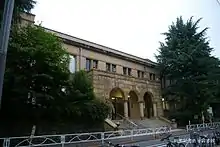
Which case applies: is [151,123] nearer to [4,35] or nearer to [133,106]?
[133,106]

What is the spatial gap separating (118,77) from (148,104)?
8.82 metres

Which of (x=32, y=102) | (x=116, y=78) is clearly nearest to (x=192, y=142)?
(x=32, y=102)

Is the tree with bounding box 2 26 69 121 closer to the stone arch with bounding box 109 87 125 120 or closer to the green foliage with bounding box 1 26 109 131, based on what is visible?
the green foliage with bounding box 1 26 109 131

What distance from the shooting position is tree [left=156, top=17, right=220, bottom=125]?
32444 mm

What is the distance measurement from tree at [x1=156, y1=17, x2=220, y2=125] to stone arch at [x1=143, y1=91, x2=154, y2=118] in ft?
8.44

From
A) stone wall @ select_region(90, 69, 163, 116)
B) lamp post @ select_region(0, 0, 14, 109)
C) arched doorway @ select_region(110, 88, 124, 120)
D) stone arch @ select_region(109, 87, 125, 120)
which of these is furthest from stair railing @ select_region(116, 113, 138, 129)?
lamp post @ select_region(0, 0, 14, 109)

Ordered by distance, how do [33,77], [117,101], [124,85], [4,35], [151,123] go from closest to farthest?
[4,35]
[33,77]
[151,123]
[124,85]
[117,101]

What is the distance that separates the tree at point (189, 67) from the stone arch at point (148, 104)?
2.57 m

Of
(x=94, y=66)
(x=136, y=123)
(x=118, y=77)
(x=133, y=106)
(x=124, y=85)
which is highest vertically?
(x=94, y=66)

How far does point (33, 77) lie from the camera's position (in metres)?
14.3

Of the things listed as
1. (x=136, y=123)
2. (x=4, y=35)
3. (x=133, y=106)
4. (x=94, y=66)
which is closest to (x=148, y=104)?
(x=133, y=106)

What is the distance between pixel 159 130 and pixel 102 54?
12.7m

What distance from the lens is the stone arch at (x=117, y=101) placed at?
28938 millimetres

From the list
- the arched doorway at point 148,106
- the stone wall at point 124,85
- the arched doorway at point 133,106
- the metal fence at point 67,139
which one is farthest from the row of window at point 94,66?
the metal fence at point 67,139
